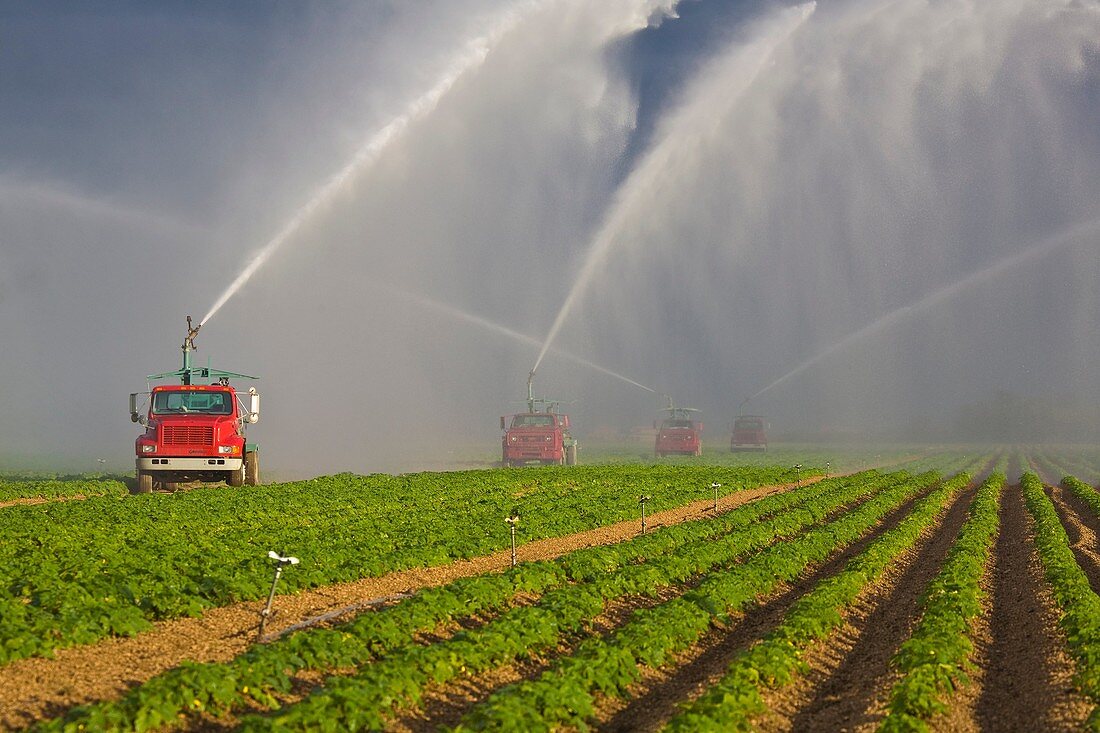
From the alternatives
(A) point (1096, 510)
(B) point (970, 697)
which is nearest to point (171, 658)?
(B) point (970, 697)

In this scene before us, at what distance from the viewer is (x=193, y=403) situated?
29203 mm

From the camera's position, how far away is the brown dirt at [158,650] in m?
8.75

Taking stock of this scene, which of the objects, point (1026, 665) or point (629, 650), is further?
point (1026, 665)

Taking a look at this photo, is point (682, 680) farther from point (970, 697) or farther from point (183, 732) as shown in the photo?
point (183, 732)

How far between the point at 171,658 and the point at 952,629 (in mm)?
9441

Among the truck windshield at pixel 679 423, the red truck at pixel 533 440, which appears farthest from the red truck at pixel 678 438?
the red truck at pixel 533 440

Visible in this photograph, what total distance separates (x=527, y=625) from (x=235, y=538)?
A: 29.6ft

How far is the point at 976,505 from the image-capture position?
30234 mm

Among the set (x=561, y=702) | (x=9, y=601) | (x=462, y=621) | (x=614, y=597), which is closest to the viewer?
(x=561, y=702)

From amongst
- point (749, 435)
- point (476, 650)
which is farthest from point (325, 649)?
point (749, 435)

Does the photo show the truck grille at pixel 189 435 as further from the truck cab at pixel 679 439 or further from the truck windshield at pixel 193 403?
the truck cab at pixel 679 439

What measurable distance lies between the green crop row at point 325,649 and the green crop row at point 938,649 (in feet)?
17.4

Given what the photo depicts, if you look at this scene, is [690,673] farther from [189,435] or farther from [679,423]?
[679,423]

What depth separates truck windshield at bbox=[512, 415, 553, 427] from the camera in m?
52.3
